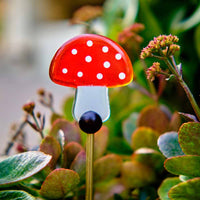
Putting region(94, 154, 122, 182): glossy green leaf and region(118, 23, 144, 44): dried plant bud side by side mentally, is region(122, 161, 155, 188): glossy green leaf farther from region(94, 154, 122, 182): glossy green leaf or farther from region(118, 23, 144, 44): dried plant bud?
region(118, 23, 144, 44): dried plant bud

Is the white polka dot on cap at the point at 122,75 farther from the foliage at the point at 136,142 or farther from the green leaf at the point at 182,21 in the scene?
the green leaf at the point at 182,21

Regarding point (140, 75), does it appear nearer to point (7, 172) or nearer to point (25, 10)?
point (7, 172)

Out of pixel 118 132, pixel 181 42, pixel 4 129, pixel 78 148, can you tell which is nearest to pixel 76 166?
pixel 78 148

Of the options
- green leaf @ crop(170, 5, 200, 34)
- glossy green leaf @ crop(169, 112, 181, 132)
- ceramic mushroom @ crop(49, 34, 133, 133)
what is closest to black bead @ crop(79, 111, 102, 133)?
ceramic mushroom @ crop(49, 34, 133, 133)

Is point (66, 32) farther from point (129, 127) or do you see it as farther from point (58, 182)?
point (58, 182)

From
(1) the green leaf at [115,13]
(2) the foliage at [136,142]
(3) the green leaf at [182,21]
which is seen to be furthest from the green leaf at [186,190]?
(1) the green leaf at [115,13]

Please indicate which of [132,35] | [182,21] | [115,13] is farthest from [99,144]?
[115,13]

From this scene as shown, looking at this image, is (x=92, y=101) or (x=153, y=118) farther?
(x=153, y=118)
